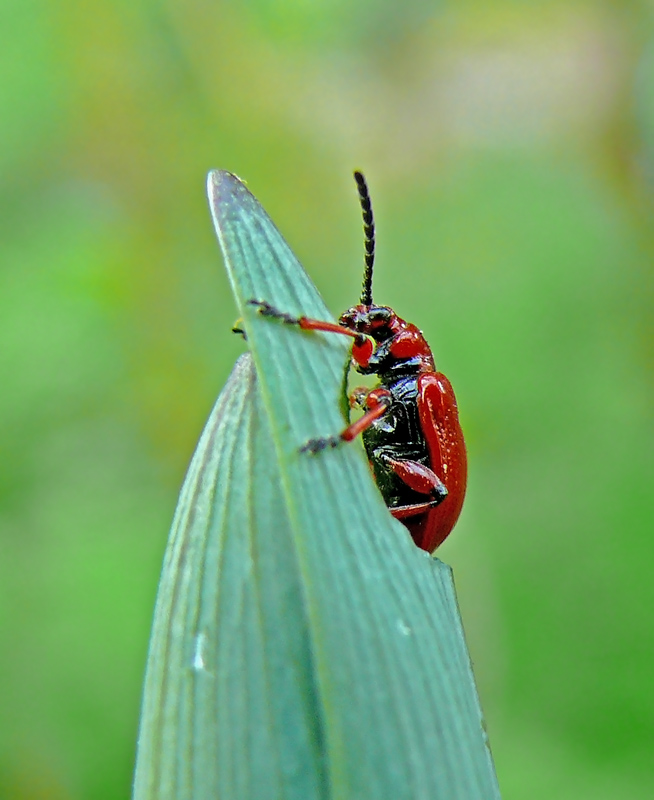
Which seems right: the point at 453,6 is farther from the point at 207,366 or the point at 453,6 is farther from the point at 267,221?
the point at 267,221

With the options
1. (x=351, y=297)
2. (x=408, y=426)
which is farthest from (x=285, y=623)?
(x=351, y=297)

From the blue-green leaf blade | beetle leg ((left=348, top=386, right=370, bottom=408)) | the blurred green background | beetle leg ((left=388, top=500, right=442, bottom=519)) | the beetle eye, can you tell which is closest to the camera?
the blue-green leaf blade

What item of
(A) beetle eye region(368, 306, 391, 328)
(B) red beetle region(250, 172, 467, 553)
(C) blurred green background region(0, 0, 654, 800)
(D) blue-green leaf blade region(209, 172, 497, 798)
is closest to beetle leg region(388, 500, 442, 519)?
(B) red beetle region(250, 172, 467, 553)

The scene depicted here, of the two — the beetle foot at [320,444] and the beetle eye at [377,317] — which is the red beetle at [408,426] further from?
the beetle foot at [320,444]

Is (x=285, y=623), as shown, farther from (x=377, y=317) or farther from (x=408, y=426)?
(x=377, y=317)

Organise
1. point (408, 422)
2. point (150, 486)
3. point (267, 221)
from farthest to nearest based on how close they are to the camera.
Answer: point (150, 486), point (408, 422), point (267, 221)

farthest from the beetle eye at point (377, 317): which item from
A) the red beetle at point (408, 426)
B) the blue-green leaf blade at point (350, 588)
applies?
the blue-green leaf blade at point (350, 588)

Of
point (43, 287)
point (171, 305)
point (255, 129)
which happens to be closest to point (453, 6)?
point (255, 129)

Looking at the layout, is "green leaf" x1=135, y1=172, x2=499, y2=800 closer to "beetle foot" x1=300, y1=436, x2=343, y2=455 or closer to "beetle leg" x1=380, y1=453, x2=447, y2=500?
"beetle foot" x1=300, y1=436, x2=343, y2=455
